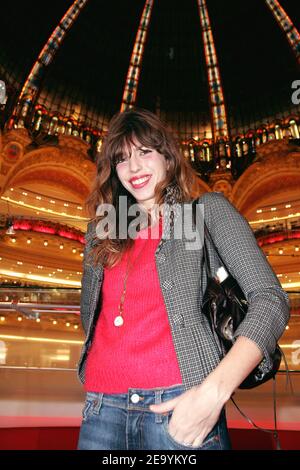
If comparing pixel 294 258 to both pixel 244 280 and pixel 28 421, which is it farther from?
pixel 244 280

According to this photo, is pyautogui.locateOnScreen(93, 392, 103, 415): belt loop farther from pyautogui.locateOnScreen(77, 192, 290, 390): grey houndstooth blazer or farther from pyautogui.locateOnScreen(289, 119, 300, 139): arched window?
pyautogui.locateOnScreen(289, 119, 300, 139): arched window

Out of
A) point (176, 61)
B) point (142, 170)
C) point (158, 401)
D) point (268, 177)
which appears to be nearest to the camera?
point (158, 401)

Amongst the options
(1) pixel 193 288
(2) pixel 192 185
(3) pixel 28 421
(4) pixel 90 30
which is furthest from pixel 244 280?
(4) pixel 90 30

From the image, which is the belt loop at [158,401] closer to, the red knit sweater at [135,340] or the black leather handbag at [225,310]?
the red knit sweater at [135,340]

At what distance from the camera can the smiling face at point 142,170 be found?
140 cm

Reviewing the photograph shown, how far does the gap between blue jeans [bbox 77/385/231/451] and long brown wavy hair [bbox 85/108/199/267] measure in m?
0.45

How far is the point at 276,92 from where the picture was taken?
1102 inches

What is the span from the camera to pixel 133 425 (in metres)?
1.03

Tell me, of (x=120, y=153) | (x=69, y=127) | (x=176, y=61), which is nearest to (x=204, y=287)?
(x=120, y=153)

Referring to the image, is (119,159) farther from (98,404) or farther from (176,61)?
(176,61)

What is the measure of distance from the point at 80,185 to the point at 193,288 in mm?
23373

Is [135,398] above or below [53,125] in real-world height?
below

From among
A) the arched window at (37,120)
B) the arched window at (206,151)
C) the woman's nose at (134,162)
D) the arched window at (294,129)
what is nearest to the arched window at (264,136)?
the arched window at (294,129)

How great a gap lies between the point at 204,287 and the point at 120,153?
648 millimetres
